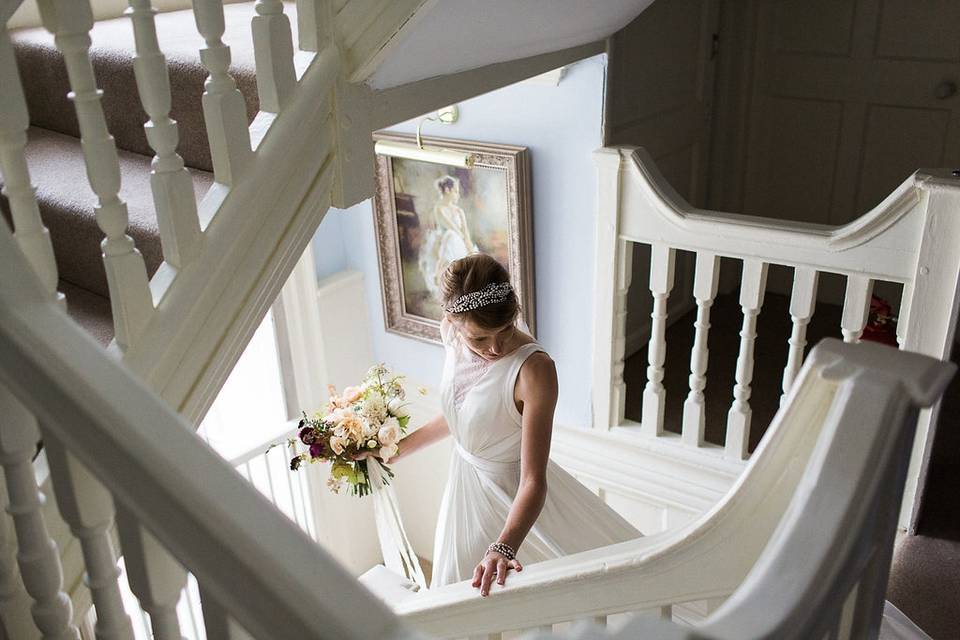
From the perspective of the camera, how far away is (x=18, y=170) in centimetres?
129

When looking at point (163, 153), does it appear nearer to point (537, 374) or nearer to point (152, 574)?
point (152, 574)

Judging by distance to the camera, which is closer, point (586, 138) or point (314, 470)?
point (586, 138)

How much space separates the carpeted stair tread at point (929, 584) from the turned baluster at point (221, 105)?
2.08m

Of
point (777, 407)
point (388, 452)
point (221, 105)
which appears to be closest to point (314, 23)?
point (221, 105)

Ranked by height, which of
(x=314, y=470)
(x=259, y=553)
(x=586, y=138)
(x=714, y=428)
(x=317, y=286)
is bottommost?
(x=314, y=470)

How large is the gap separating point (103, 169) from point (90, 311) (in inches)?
18.7

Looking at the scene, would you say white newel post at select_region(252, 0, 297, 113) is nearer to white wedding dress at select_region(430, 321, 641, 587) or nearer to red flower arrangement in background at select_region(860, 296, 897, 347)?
white wedding dress at select_region(430, 321, 641, 587)

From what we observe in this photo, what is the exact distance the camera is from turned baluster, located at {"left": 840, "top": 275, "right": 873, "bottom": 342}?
2.68 meters

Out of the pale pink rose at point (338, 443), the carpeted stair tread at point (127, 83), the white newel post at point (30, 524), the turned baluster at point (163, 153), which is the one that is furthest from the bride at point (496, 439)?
the white newel post at point (30, 524)

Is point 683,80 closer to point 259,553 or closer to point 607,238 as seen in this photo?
point 607,238

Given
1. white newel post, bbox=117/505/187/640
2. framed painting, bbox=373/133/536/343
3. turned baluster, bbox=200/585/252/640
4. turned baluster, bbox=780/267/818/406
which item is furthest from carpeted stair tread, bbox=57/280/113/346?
turned baluster, bbox=780/267/818/406

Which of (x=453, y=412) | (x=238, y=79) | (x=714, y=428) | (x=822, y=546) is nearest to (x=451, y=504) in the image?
(x=453, y=412)

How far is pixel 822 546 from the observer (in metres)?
0.83

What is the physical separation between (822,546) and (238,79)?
5.18ft
